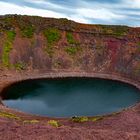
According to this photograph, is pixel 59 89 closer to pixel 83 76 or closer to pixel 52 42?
pixel 83 76

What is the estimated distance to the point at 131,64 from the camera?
314 ft

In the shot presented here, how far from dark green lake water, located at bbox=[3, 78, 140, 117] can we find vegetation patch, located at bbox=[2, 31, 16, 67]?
1103cm

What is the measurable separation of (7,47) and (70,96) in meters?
31.1

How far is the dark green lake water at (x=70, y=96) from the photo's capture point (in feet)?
203

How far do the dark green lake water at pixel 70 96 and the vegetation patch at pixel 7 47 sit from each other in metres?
11.0

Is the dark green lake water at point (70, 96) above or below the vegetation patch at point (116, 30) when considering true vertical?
below

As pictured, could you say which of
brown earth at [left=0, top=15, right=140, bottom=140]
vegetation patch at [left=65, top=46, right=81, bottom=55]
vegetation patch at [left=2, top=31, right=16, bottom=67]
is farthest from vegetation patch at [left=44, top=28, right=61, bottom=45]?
vegetation patch at [left=2, top=31, right=16, bottom=67]

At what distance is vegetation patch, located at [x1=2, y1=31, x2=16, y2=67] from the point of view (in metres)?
90.4

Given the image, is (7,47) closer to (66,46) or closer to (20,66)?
(20,66)

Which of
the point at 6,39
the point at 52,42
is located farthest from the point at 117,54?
the point at 6,39

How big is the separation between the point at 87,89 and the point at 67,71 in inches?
612

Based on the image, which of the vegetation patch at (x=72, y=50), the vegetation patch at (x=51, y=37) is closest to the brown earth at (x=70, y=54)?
the vegetation patch at (x=72, y=50)

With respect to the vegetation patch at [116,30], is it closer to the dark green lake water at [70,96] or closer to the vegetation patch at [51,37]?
the vegetation patch at [51,37]

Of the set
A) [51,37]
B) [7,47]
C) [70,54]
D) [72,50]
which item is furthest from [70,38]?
[7,47]
